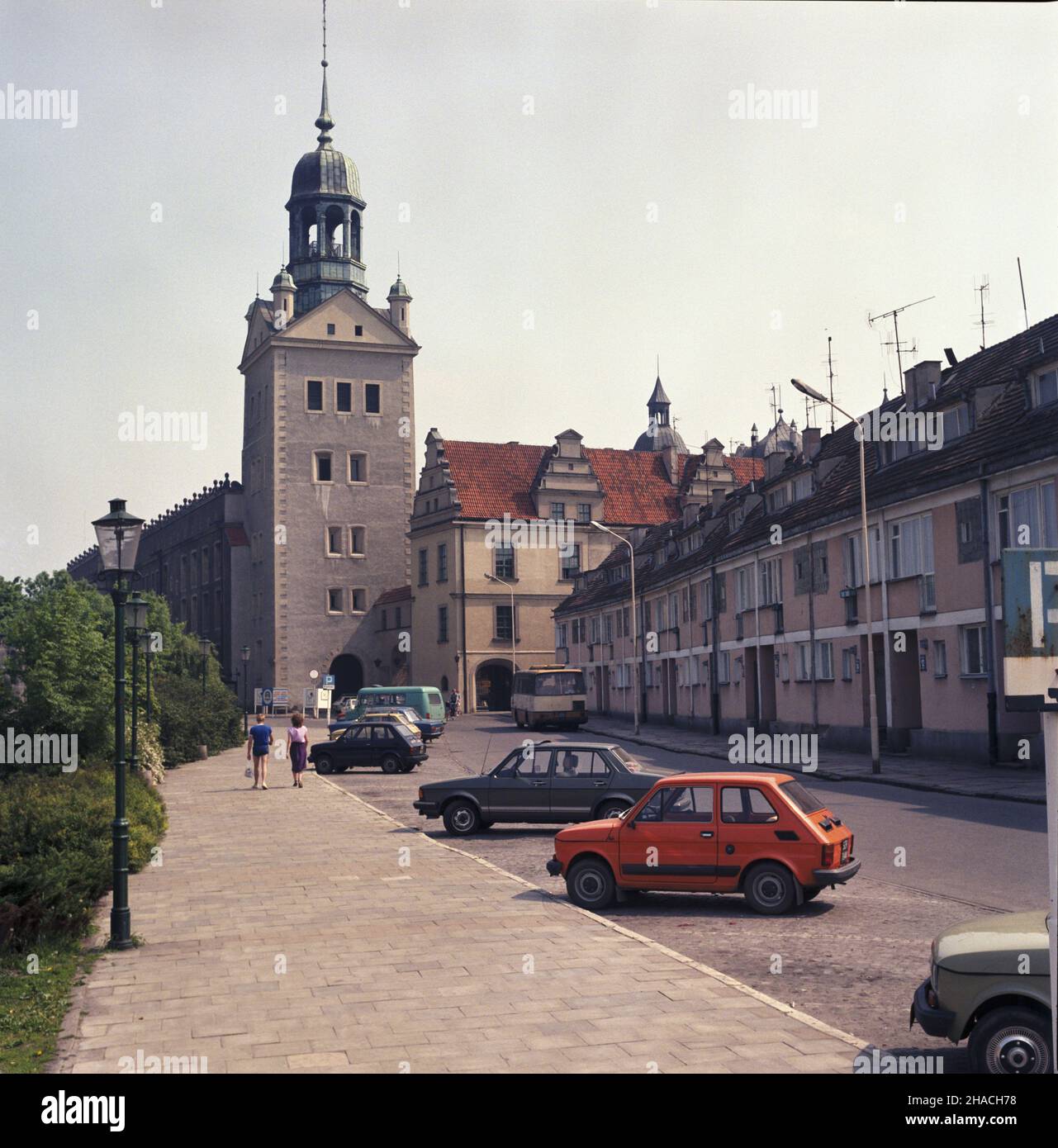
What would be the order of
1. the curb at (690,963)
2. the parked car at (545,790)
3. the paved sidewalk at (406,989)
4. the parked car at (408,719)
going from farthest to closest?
the parked car at (408,719) < the parked car at (545,790) < the curb at (690,963) < the paved sidewalk at (406,989)

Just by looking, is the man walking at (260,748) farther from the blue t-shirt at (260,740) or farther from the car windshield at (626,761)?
the car windshield at (626,761)

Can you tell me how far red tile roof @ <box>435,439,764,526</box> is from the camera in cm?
8444

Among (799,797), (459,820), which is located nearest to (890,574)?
(459,820)

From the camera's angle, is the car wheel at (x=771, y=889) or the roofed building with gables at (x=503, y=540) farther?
the roofed building with gables at (x=503, y=540)

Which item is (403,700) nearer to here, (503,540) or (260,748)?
(260,748)

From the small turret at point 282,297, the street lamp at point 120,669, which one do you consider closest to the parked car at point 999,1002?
the street lamp at point 120,669

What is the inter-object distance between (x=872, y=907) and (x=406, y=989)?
6484 mm

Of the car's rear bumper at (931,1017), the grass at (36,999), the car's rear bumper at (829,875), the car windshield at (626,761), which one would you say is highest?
the car windshield at (626,761)

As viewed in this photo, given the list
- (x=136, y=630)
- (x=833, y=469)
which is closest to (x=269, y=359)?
(x=833, y=469)

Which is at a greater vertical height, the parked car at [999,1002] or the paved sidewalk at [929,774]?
the parked car at [999,1002]

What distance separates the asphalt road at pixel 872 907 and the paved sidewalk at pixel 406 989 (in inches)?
22.3

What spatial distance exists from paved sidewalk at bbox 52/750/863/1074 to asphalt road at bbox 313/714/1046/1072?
0.57 metres

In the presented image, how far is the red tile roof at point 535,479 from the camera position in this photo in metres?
84.4
